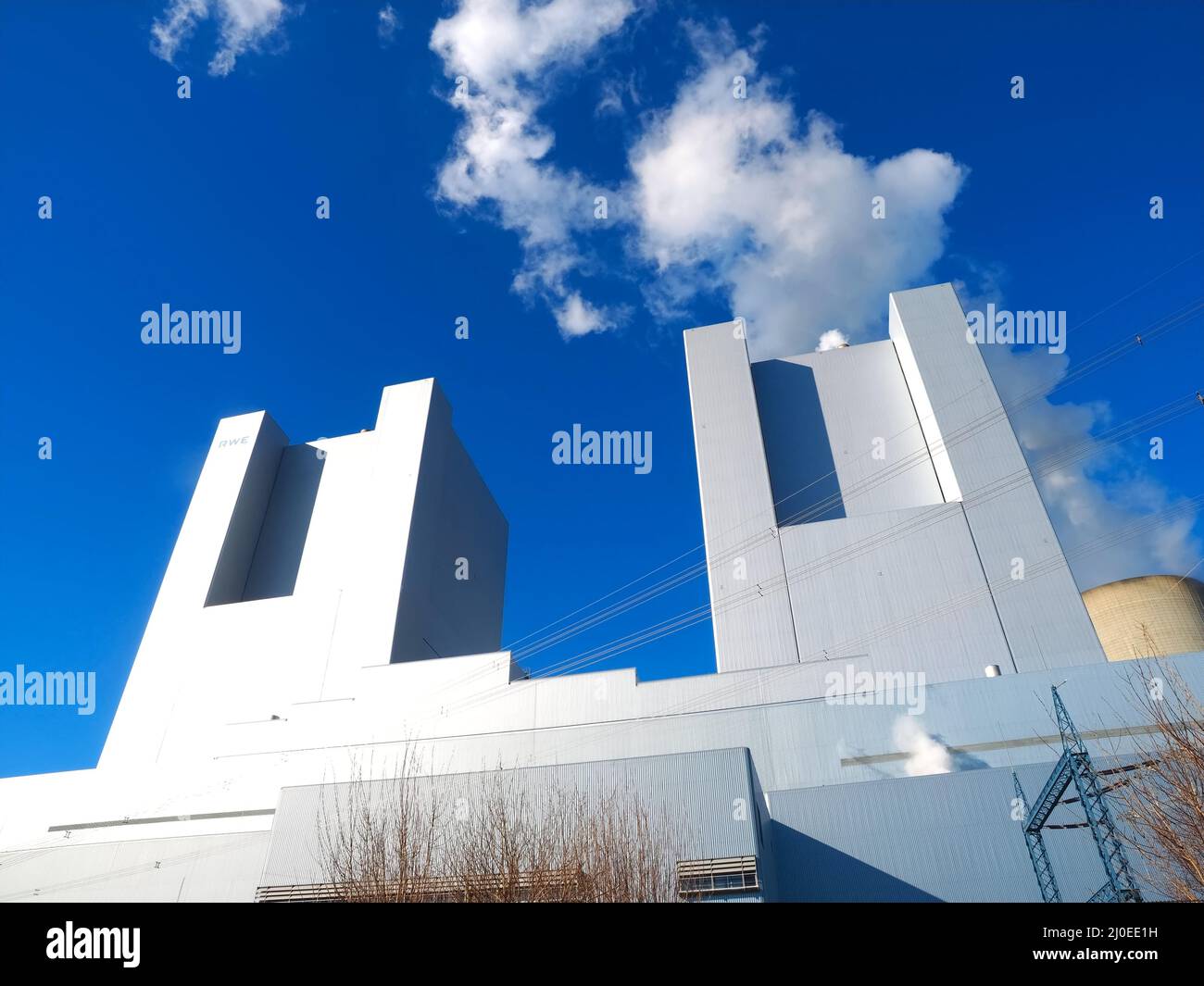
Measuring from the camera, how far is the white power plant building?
16.7 metres

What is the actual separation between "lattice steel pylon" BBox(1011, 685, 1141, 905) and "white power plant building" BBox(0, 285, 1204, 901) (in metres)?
0.50

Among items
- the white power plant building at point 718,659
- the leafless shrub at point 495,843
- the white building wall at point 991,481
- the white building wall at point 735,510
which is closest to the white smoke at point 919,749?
the white power plant building at point 718,659

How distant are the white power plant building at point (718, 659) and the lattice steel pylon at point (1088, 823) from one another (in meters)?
Result: 0.50

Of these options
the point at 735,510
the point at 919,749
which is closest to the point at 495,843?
the point at 919,749

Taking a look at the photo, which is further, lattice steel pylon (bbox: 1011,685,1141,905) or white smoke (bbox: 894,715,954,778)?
white smoke (bbox: 894,715,954,778)

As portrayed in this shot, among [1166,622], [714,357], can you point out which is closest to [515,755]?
[714,357]

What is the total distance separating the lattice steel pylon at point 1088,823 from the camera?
14484 mm

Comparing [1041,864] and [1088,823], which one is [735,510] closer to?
[1041,864]

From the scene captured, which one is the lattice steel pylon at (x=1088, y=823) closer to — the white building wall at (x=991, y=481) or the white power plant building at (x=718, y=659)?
the white power plant building at (x=718, y=659)

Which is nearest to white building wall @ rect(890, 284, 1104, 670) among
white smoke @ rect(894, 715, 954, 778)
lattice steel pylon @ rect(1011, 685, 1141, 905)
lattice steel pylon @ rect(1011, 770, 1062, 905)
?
white smoke @ rect(894, 715, 954, 778)

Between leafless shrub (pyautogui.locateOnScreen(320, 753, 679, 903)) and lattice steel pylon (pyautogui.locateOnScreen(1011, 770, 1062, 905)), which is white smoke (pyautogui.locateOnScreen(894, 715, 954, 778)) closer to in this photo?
lattice steel pylon (pyautogui.locateOnScreen(1011, 770, 1062, 905))

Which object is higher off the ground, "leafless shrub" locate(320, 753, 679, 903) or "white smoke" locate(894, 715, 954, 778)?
"white smoke" locate(894, 715, 954, 778)

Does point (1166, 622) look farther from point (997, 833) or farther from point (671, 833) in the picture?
point (671, 833)
